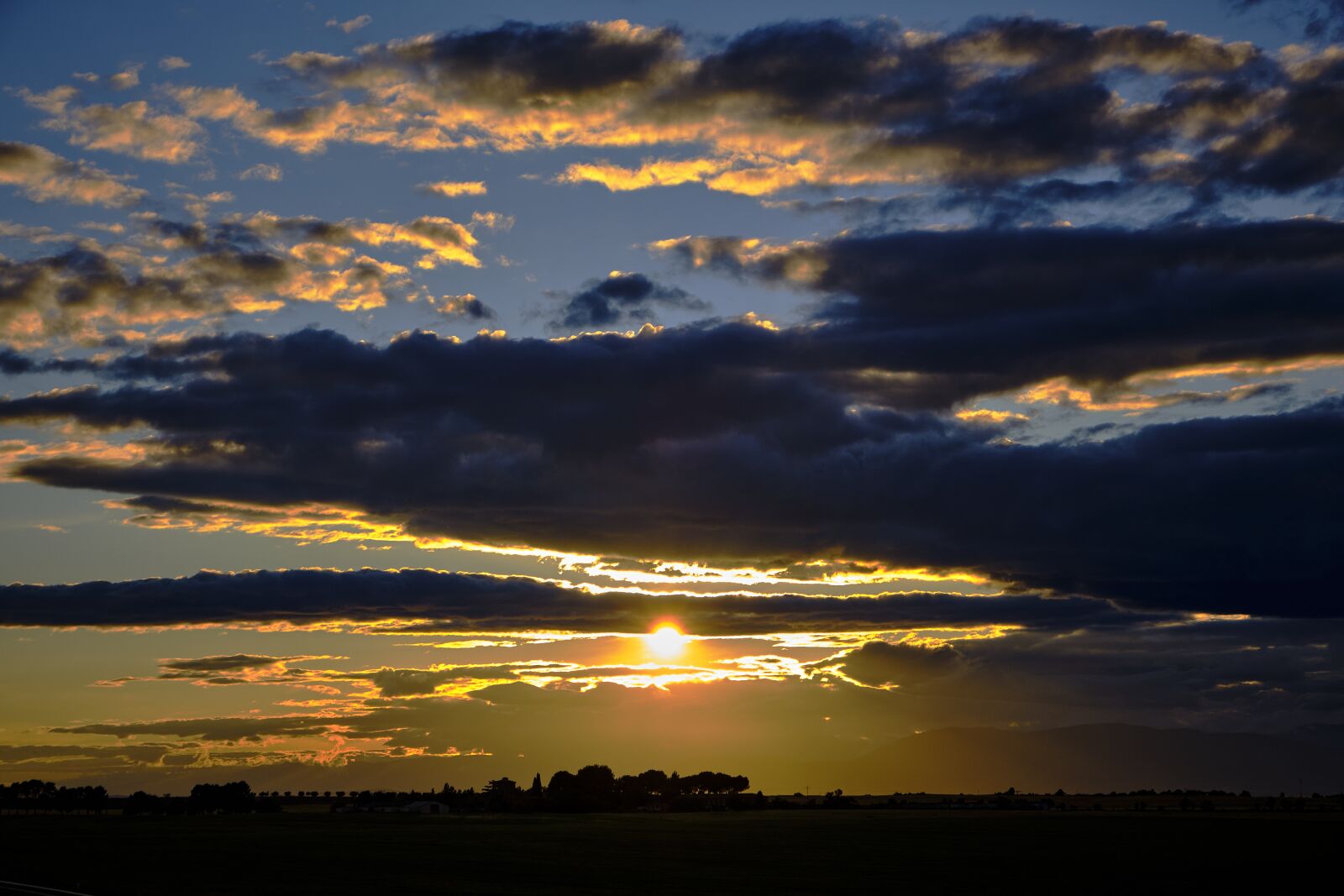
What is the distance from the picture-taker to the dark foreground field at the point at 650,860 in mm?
89875

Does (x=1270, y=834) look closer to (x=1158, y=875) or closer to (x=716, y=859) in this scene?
(x=1158, y=875)

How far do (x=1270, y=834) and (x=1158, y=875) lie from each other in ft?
277

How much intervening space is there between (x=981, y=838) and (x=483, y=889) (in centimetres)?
9196

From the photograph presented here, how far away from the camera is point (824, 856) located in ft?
399

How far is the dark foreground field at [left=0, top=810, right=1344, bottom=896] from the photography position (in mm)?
89875

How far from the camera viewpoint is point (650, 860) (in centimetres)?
11569

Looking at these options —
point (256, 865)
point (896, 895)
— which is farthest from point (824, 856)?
point (256, 865)

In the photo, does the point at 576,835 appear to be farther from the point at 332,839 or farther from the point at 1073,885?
the point at 1073,885

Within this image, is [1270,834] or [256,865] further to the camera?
[1270,834]

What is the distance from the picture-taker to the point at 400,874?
322 ft

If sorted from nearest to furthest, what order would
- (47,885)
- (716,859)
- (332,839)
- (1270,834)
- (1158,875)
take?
(47,885), (1158,875), (716,859), (332,839), (1270,834)

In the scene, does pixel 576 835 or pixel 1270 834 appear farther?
pixel 1270 834

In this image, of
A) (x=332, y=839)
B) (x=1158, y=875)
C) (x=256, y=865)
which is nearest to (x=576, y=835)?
(x=332, y=839)

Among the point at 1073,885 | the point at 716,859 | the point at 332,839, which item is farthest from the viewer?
the point at 332,839
